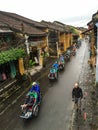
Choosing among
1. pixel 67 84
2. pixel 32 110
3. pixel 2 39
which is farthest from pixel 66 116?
pixel 2 39

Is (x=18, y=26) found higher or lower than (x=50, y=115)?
higher

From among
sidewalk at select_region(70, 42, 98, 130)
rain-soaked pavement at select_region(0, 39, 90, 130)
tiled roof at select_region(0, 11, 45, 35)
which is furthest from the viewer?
tiled roof at select_region(0, 11, 45, 35)

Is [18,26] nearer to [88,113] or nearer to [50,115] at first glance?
[50,115]

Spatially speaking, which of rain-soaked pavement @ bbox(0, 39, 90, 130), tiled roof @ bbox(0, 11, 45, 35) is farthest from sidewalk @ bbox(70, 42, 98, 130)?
tiled roof @ bbox(0, 11, 45, 35)

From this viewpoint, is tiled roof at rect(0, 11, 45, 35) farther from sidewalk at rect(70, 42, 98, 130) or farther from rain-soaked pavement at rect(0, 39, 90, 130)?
sidewalk at rect(70, 42, 98, 130)

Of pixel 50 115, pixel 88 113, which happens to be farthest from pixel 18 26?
pixel 88 113

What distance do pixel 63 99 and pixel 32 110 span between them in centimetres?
381

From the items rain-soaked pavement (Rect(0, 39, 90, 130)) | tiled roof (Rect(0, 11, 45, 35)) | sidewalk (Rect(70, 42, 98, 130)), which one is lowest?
rain-soaked pavement (Rect(0, 39, 90, 130))

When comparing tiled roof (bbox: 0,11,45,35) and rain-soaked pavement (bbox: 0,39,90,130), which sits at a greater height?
tiled roof (bbox: 0,11,45,35)

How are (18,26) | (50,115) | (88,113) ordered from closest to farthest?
1. (88,113)
2. (50,115)
3. (18,26)

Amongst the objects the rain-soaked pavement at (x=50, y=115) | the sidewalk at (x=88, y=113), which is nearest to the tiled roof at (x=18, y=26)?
the rain-soaked pavement at (x=50, y=115)

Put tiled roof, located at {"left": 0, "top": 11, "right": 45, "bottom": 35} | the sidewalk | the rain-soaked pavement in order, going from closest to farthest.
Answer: the sidewalk, the rain-soaked pavement, tiled roof, located at {"left": 0, "top": 11, "right": 45, "bottom": 35}

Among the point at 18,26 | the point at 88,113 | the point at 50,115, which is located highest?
the point at 18,26

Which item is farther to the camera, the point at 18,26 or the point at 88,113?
the point at 18,26
